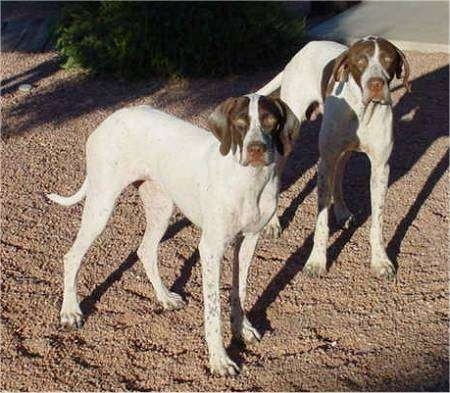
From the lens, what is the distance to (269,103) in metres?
3.80

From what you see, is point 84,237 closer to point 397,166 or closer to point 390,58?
point 390,58

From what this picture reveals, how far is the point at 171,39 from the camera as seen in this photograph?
10.2 meters

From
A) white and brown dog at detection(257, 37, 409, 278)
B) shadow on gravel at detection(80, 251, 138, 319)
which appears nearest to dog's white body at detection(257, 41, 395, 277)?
white and brown dog at detection(257, 37, 409, 278)

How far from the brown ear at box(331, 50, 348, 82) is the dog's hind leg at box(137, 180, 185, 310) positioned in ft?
4.43

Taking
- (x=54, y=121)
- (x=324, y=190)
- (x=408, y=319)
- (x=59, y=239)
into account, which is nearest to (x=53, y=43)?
(x=54, y=121)

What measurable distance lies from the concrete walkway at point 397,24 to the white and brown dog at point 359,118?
5833mm

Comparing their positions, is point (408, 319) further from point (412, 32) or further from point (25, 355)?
point (412, 32)

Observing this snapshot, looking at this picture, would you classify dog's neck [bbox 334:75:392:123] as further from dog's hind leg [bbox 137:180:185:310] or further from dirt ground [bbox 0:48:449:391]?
dog's hind leg [bbox 137:180:185:310]

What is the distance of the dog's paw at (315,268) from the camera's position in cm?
541

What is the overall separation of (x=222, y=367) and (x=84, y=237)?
1151 millimetres

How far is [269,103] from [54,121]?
5.26m

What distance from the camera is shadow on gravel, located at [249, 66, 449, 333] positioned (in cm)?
547

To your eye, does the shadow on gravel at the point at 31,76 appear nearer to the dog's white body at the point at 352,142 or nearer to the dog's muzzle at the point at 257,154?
the dog's white body at the point at 352,142

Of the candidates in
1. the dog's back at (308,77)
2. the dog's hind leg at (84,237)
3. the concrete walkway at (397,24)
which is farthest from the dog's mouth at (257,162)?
the concrete walkway at (397,24)
